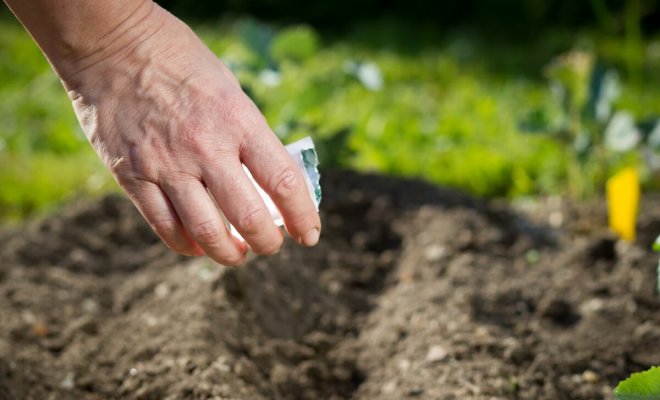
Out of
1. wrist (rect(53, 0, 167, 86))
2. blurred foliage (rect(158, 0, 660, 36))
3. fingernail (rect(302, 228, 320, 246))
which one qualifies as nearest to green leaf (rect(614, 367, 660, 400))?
fingernail (rect(302, 228, 320, 246))

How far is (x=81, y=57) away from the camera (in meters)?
1.29

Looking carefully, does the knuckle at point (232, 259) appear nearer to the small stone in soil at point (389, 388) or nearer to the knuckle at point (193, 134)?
the knuckle at point (193, 134)

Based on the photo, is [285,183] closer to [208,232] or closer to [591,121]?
[208,232]

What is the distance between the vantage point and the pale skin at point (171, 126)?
1.22 meters

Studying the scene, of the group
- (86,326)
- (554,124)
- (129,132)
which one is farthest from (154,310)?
(554,124)

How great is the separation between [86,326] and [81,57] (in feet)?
3.07

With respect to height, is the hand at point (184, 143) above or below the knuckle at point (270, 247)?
above

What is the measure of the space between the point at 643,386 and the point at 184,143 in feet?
2.12

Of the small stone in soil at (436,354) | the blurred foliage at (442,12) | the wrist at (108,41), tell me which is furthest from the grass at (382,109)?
the wrist at (108,41)

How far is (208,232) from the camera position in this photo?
123 cm

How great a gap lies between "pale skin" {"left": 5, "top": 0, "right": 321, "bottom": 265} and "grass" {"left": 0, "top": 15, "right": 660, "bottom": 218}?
909mm

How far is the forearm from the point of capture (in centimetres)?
124

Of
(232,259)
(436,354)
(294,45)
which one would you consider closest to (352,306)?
(436,354)

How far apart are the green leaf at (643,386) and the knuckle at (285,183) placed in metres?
0.48
